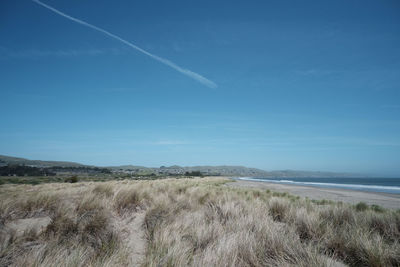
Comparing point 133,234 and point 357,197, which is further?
point 357,197

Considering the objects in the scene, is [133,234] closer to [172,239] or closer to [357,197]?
[172,239]

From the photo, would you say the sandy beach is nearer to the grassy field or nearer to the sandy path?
the grassy field

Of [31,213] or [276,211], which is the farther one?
[276,211]

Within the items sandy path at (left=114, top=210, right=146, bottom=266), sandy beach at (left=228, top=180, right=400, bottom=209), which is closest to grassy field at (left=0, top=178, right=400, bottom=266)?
sandy path at (left=114, top=210, right=146, bottom=266)

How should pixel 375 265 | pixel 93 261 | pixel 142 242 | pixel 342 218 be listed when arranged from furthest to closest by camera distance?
1. pixel 342 218
2. pixel 142 242
3. pixel 375 265
4. pixel 93 261

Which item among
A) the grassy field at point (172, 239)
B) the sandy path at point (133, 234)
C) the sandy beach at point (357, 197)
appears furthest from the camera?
the sandy beach at point (357, 197)

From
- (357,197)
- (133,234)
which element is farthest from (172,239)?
(357,197)

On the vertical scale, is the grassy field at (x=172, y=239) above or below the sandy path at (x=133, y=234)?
above

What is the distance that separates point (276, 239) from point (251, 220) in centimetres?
111

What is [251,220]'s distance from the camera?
159 inches

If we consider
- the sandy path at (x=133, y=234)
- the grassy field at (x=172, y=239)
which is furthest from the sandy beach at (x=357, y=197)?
the sandy path at (x=133, y=234)

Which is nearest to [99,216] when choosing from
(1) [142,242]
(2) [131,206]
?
(1) [142,242]

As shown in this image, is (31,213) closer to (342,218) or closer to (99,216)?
(99,216)

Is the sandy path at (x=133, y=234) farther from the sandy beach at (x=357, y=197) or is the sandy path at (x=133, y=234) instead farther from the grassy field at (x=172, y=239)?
the sandy beach at (x=357, y=197)
